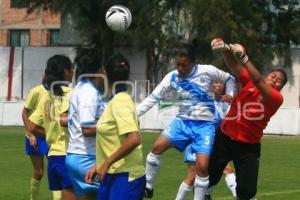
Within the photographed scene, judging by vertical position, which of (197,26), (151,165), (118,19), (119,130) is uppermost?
(197,26)

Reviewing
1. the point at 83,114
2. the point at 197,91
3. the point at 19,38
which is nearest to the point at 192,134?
the point at 197,91

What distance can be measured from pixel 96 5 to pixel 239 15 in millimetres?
8653

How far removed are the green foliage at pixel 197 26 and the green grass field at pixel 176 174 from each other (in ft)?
51.9

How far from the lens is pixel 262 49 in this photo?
138 ft

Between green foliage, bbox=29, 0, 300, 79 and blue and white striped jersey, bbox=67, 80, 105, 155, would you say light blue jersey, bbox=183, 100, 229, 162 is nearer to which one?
blue and white striped jersey, bbox=67, 80, 105, 155

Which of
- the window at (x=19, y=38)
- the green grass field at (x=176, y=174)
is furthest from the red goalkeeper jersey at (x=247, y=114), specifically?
the window at (x=19, y=38)

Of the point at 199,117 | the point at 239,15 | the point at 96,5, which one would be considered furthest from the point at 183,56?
the point at 96,5

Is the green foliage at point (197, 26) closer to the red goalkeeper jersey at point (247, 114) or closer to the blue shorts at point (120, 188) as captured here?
the red goalkeeper jersey at point (247, 114)

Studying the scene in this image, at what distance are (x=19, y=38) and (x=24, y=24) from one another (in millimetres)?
1415

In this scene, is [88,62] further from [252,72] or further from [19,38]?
[19,38]

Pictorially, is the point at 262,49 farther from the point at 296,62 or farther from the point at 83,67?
the point at 83,67

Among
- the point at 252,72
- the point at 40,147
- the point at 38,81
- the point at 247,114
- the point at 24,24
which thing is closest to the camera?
the point at 252,72

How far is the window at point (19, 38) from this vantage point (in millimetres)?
59331

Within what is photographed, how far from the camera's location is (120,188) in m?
6.86
